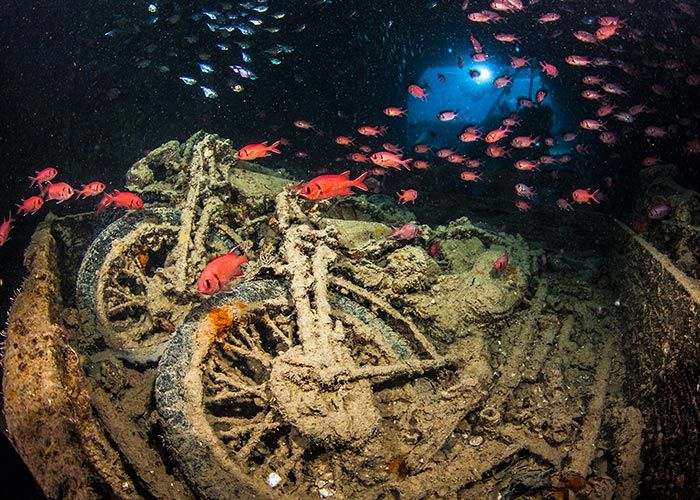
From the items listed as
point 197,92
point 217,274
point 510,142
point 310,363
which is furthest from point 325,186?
point 197,92

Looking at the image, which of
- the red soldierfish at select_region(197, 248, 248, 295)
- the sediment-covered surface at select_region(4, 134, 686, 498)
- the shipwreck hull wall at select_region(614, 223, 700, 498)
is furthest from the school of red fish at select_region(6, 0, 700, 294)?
the shipwreck hull wall at select_region(614, 223, 700, 498)

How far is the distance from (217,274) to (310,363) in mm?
1403

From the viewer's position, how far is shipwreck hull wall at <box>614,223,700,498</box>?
10.8 feet

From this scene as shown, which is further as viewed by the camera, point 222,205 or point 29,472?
point 222,205

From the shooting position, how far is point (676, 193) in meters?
6.20

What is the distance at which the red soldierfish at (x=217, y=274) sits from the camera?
13.0 ft

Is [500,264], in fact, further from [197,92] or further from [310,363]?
[197,92]

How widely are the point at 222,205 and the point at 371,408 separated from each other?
3658 millimetres

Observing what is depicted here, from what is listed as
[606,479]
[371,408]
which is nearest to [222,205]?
[371,408]

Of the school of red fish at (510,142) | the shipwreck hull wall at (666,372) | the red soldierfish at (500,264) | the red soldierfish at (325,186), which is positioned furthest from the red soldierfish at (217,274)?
the shipwreck hull wall at (666,372)

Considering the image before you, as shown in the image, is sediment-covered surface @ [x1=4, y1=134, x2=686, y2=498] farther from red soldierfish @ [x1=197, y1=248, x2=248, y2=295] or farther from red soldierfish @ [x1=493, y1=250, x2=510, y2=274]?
red soldierfish @ [x1=197, y1=248, x2=248, y2=295]

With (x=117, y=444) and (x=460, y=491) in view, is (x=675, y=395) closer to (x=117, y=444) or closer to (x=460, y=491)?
(x=460, y=491)

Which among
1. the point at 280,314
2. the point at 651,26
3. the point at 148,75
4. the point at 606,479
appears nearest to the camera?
the point at 606,479

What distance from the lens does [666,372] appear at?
12.7 feet
